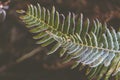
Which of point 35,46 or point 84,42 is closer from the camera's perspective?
point 84,42

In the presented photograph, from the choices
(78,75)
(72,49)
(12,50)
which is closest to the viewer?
(72,49)

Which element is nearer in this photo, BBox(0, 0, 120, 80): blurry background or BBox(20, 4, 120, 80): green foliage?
BBox(20, 4, 120, 80): green foliage

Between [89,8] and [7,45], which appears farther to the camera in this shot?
[7,45]

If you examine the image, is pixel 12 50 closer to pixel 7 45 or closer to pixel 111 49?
pixel 7 45

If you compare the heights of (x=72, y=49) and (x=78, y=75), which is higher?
(x=72, y=49)

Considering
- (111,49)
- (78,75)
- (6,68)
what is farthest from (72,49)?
(6,68)

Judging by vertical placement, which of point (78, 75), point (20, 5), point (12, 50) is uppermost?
point (20, 5)

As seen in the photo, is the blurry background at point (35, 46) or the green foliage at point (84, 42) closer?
the green foliage at point (84, 42)

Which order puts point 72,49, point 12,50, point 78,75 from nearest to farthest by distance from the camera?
point 72,49
point 78,75
point 12,50
